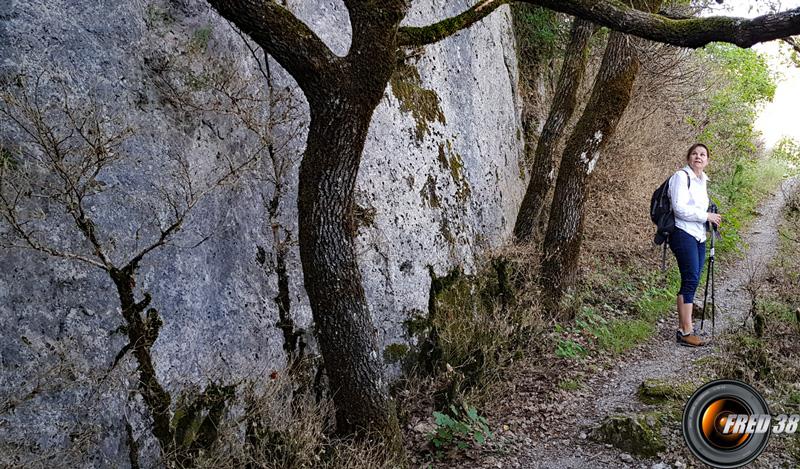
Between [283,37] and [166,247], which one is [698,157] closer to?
[283,37]

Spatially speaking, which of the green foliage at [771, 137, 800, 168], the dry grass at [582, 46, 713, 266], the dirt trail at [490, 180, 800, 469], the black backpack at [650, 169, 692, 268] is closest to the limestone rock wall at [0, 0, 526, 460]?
the dirt trail at [490, 180, 800, 469]

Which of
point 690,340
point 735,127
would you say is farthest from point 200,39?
point 735,127

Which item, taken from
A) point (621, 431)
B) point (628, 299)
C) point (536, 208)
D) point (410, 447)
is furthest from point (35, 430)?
point (628, 299)

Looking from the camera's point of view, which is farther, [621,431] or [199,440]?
[621,431]

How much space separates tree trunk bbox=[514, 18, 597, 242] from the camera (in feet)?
27.3

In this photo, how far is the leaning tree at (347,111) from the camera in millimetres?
3555

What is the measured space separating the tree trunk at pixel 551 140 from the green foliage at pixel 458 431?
3850 millimetres

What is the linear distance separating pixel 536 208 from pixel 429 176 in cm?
254

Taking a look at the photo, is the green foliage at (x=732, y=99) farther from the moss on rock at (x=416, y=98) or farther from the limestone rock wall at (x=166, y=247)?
the limestone rock wall at (x=166, y=247)

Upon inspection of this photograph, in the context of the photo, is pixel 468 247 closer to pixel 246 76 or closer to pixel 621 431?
pixel 621 431

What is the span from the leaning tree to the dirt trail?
4.74 ft

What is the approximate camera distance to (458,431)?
4.72m

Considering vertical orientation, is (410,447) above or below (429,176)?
below

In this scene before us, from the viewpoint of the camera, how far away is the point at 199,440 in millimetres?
3719
